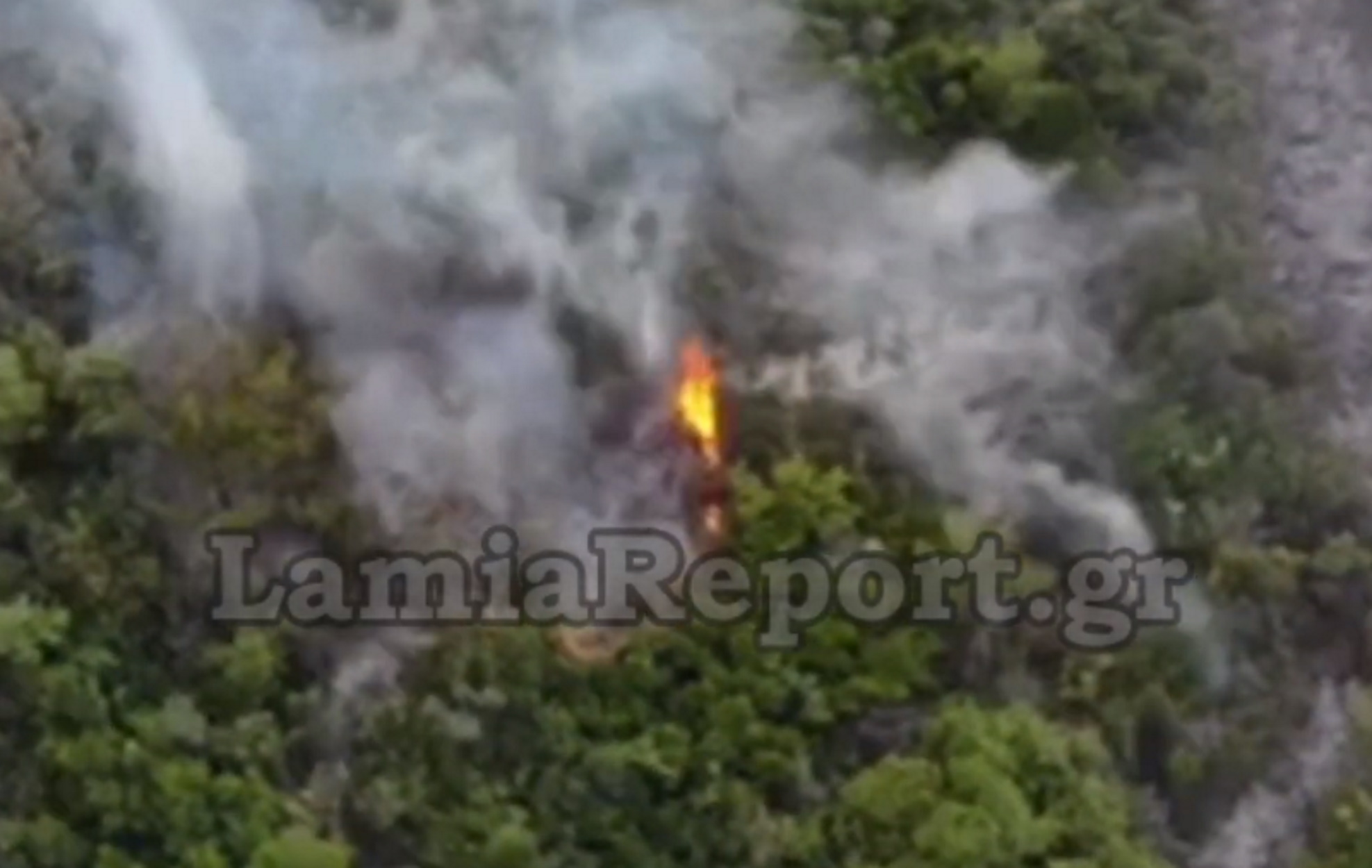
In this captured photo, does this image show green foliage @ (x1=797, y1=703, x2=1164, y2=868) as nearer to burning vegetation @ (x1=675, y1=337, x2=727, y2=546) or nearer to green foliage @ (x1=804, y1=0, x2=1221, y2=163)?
burning vegetation @ (x1=675, y1=337, x2=727, y2=546)

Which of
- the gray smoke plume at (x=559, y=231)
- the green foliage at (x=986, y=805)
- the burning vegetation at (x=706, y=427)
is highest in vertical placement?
the gray smoke plume at (x=559, y=231)

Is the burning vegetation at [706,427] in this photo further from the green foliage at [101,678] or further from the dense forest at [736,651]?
the green foliage at [101,678]

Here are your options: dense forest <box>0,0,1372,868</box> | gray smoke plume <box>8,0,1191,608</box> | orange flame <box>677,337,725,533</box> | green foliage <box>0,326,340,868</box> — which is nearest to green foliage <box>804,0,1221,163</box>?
dense forest <box>0,0,1372,868</box>

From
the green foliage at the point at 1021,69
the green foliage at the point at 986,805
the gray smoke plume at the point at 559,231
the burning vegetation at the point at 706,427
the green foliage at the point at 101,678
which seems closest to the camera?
the green foliage at the point at 101,678

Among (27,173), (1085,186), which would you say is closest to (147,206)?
(27,173)

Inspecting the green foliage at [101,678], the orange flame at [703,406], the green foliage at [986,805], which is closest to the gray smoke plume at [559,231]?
the orange flame at [703,406]

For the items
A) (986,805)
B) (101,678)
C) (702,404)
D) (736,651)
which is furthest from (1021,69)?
(101,678)

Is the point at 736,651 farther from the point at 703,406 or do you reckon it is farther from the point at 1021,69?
the point at 1021,69

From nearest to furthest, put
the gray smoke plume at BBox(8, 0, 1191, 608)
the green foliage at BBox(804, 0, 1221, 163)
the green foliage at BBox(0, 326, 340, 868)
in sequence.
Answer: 1. the green foliage at BBox(0, 326, 340, 868)
2. the gray smoke plume at BBox(8, 0, 1191, 608)
3. the green foliage at BBox(804, 0, 1221, 163)
